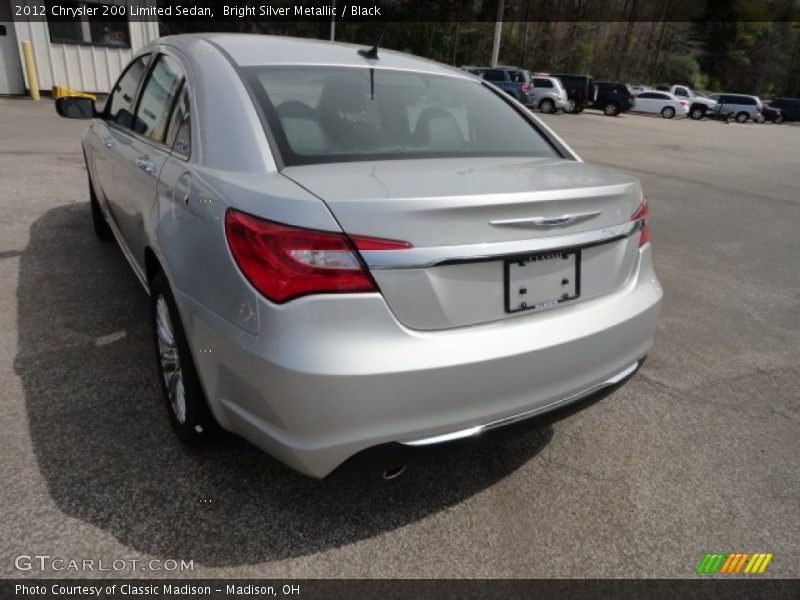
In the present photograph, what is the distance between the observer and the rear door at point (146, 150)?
2607 mm

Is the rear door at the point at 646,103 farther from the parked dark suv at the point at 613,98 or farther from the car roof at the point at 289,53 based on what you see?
the car roof at the point at 289,53

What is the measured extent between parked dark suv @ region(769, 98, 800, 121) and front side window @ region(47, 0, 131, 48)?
39688mm

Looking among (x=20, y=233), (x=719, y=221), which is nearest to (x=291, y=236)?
(x=20, y=233)

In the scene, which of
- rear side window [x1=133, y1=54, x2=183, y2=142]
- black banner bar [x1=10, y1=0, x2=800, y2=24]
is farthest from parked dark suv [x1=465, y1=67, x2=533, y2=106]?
rear side window [x1=133, y1=54, x2=183, y2=142]

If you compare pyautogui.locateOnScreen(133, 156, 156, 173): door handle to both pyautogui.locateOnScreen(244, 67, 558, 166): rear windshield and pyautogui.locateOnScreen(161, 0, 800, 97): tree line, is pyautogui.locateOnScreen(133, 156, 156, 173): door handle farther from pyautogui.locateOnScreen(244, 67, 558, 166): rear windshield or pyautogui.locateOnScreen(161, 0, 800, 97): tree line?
pyautogui.locateOnScreen(161, 0, 800, 97): tree line

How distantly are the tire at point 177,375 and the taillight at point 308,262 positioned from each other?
644 millimetres

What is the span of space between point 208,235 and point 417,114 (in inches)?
45.1

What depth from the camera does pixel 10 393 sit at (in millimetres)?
→ 2713

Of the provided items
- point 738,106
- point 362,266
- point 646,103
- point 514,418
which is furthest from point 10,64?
point 738,106

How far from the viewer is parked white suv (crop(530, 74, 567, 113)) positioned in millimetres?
27953

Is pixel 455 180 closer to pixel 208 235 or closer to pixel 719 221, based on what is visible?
pixel 208 235

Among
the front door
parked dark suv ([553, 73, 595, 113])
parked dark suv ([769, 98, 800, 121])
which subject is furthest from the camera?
parked dark suv ([769, 98, 800, 121])

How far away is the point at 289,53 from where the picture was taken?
2.62 meters
